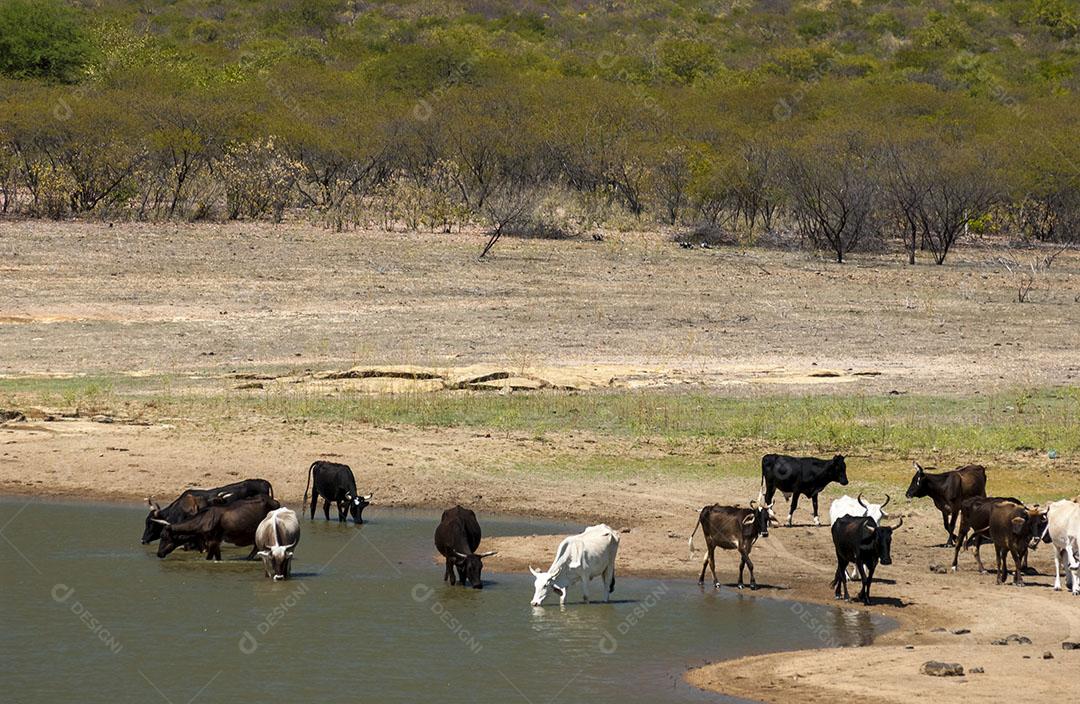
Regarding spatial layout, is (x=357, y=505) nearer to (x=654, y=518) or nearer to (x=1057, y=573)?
(x=654, y=518)

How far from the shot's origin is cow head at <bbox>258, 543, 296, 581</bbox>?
13898 millimetres

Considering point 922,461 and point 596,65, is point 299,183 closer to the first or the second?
point 922,461

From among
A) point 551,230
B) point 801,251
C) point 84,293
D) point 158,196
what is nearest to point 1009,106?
point 801,251

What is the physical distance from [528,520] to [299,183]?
28.7m

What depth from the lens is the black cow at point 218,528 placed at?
48.7 ft

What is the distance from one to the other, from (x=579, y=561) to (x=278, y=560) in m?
2.70

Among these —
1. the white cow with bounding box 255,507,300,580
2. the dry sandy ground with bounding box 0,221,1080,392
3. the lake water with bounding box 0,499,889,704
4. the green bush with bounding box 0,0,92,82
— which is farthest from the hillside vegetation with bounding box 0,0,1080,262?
the lake water with bounding box 0,499,889,704

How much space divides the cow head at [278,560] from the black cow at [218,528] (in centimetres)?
85

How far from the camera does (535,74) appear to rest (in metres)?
64.5

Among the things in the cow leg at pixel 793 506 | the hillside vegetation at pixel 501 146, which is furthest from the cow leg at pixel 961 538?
the hillside vegetation at pixel 501 146

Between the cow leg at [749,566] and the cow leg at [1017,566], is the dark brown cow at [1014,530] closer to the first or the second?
the cow leg at [1017,566]

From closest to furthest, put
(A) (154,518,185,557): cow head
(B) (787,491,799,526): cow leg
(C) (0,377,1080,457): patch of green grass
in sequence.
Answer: (A) (154,518,185,557): cow head < (B) (787,491,799,526): cow leg < (C) (0,377,1080,457): patch of green grass

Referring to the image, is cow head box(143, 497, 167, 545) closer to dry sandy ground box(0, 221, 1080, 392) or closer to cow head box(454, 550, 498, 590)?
cow head box(454, 550, 498, 590)

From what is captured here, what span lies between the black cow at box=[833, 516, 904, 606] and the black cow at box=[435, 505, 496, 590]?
2.79 m
